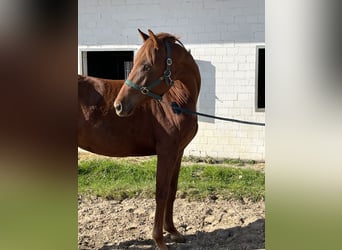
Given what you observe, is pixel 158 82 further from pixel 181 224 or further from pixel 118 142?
pixel 181 224

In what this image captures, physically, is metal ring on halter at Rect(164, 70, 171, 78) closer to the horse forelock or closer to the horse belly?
the horse forelock

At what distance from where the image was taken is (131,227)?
13.1 ft

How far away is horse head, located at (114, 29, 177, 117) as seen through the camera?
3000mm

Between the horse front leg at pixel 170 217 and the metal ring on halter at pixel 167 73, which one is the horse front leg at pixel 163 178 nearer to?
the horse front leg at pixel 170 217

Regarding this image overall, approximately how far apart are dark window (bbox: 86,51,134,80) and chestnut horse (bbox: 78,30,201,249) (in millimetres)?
4370

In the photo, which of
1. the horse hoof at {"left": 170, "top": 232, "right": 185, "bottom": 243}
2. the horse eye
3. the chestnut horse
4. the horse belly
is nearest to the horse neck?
the chestnut horse

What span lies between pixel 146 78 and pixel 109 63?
18.5 feet

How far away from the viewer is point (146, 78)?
3023 millimetres

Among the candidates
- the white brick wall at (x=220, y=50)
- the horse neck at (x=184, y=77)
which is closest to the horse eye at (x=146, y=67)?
the horse neck at (x=184, y=77)

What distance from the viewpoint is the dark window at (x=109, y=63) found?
26.0 feet

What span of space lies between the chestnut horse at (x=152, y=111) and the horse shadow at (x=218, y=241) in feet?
0.39
